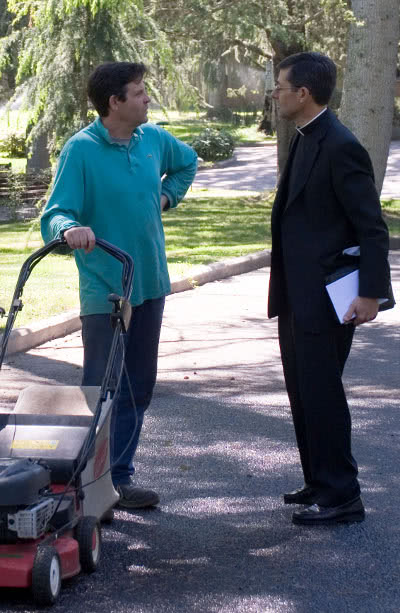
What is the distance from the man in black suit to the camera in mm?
4973

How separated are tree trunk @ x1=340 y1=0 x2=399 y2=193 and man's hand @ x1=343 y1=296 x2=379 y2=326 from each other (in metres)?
11.6

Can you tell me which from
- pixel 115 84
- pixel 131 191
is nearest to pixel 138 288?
pixel 131 191

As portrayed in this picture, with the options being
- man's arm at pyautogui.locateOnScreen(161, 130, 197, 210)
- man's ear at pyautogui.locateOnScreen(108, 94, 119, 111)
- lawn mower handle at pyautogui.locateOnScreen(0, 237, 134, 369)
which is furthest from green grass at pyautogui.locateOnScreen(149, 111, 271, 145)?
lawn mower handle at pyautogui.locateOnScreen(0, 237, 134, 369)

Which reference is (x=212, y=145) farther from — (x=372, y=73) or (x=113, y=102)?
(x=113, y=102)

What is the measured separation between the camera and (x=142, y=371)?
5465mm

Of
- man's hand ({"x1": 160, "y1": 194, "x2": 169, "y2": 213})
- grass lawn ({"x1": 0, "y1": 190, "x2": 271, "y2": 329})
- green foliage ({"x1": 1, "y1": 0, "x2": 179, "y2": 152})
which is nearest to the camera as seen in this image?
man's hand ({"x1": 160, "y1": 194, "x2": 169, "y2": 213})

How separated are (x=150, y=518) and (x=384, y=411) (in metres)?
2.61

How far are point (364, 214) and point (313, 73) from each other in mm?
673

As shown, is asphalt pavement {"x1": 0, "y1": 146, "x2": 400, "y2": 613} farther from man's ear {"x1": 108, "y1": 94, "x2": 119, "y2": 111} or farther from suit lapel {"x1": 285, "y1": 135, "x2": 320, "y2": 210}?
man's ear {"x1": 108, "y1": 94, "x2": 119, "y2": 111}

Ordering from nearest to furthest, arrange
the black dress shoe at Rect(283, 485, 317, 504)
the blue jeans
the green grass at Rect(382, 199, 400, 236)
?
the blue jeans, the black dress shoe at Rect(283, 485, 317, 504), the green grass at Rect(382, 199, 400, 236)

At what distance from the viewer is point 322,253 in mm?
5082

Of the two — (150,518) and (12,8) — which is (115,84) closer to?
(150,518)

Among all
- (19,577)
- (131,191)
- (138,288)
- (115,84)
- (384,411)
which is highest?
(115,84)

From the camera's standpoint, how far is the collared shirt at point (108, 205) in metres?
5.12
